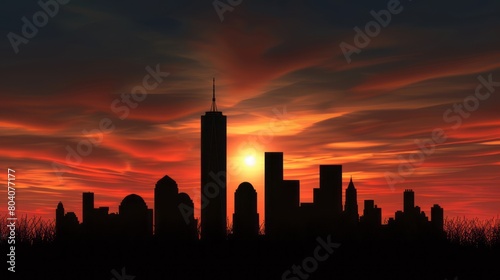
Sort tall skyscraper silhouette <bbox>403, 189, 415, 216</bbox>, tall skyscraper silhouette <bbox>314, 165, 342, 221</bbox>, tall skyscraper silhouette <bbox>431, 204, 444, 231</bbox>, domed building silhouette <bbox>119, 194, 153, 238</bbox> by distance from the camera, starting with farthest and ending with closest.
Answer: tall skyscraper silhouette <bbox>403, 189, 415, 216</bbox> → tall skyscraper silhouette <bbox>314, 165, 342, 221</bbox> → domed building silhouette <bbox>119, 194, 153, 238</bbox> → tall skyscraper silhouette <bbox>431, 204, 444, 231</bbox>

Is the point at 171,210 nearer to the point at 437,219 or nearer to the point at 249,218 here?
the point at 249,218

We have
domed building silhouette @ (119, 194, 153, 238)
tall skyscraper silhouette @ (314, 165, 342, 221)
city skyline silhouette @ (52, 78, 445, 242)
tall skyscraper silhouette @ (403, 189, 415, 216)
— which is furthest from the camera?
tall skyscraper silhouette @ (403, 189, 415, 216)

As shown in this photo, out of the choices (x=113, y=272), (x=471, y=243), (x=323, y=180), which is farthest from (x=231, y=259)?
(x=323, y=180)

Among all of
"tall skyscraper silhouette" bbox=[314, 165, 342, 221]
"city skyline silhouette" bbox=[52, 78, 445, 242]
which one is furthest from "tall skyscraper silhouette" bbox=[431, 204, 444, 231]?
"tall skyscraper silhouette" bbox=[314, 165, 342, 221]

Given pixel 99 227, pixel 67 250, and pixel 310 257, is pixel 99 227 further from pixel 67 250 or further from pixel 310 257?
pixel 310 257

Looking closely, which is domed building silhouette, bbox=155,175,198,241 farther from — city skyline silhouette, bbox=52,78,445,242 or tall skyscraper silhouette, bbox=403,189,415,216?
tall skyscraper silhouette, bbox=403,189,415,216

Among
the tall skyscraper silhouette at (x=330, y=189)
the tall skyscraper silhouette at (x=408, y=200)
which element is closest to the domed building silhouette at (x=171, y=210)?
the tall skyscraper silhouette at (x=330, y=189)

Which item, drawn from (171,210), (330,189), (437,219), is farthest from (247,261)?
(330,189)

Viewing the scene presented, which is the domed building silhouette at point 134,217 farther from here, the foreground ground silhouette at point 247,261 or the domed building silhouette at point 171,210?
the foreground ground silhouette at point 247,261
